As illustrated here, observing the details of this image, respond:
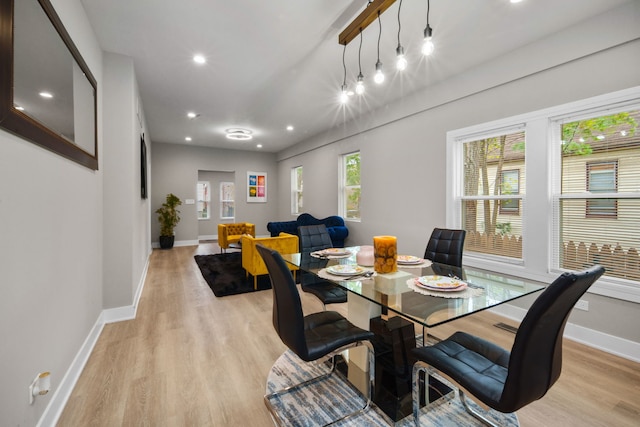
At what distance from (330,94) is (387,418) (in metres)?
3.84

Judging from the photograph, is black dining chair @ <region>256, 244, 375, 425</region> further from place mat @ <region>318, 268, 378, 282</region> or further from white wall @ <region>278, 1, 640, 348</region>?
white wall @ <region>278, 1, 640, 348</region>

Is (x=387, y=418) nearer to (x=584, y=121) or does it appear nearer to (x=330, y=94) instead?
(x=584, y=121)

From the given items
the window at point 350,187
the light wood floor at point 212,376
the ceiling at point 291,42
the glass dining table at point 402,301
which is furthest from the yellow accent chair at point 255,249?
the ceiling at point 291,42

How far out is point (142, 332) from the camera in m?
2.66

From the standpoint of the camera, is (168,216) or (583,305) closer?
(583,305)

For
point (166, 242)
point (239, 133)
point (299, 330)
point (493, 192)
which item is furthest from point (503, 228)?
point (166, 242)

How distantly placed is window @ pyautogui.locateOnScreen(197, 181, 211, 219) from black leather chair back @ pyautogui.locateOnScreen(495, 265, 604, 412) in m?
9.31

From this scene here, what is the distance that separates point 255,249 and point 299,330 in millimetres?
2802

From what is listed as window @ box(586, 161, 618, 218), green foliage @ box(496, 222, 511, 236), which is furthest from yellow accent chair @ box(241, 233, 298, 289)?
window @ box(586, 161, 618, 218)

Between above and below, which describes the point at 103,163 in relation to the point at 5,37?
below

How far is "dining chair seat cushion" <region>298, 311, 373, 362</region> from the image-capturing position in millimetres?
1457

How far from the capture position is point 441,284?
1583 mm

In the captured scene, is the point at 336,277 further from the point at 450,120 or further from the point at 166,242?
the point at 166,242

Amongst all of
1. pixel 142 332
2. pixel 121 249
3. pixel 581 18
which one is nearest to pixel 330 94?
pixel 581 18
